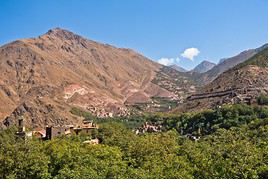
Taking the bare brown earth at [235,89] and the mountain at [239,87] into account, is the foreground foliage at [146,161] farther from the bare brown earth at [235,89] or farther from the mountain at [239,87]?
the mountain at [239,87]

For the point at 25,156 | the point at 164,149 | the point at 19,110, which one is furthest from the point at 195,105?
the point at 25,156

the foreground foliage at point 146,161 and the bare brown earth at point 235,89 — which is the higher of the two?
the bare brown earth at point 235,89

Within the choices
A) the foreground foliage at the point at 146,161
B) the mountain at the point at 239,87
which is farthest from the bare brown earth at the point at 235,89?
the foreground foliage at the point at 146,161

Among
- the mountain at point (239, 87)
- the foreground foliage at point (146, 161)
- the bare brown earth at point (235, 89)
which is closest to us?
the foreground foliage at point (146, 161)

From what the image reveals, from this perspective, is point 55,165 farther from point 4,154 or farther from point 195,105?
point 195,105

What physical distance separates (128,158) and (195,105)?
4854 inches

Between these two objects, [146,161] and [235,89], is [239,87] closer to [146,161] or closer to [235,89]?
[235,89]

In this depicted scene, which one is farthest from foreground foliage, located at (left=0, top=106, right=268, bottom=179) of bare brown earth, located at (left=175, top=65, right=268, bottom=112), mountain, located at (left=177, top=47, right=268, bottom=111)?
mountain, located at (left=177, top=47, right=268, bottom=111)

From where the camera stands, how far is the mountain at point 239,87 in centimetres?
14138

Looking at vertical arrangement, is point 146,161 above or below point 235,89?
below

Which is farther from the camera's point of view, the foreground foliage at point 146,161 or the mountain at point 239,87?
the mountain at point 239,87

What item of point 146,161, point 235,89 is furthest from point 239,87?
point 146,161

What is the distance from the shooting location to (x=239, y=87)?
153 m

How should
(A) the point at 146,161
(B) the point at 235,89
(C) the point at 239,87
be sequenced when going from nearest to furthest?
(A) the point at 146,161, (C) the point at 239,87, (B) the point at 235,89
